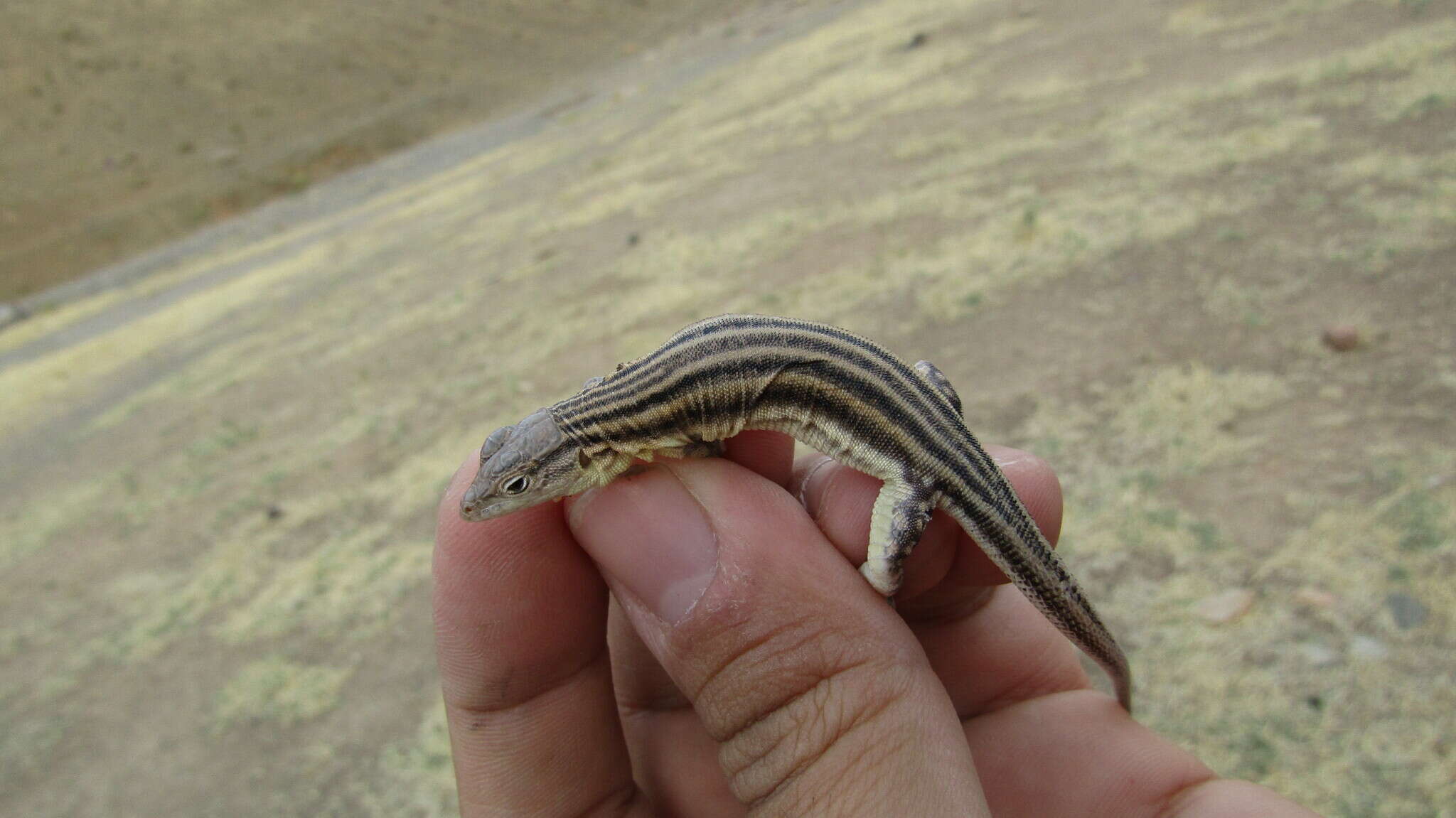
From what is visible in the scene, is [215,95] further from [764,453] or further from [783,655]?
[783,655]

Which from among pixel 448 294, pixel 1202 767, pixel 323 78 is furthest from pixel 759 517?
pixel 323 78

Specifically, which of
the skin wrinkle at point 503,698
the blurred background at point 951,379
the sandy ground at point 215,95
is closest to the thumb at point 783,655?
the skin wrinkle at point 503,698

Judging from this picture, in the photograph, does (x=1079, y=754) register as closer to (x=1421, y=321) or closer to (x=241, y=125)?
(x=1421, y=321)

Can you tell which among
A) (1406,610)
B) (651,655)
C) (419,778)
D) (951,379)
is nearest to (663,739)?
(651,655)

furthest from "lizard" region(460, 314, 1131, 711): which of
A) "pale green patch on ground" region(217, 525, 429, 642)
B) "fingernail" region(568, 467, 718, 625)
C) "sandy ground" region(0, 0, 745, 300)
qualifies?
"sandy ground" region(0, 0, 745, 300)

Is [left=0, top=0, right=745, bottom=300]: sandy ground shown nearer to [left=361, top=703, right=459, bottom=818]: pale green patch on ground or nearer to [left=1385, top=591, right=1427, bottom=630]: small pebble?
[left=361, top=703, right=459, bottom=818]: pale green patch on ground

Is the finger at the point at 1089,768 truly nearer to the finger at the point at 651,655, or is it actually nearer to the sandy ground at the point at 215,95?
the finger at the point at 651,655
